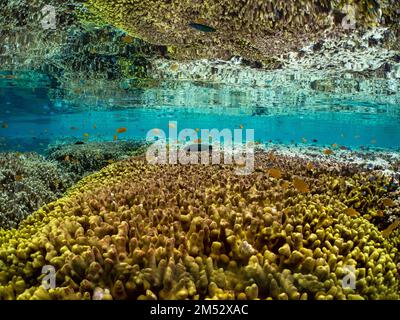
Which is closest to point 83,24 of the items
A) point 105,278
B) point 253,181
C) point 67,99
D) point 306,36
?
point 306,36

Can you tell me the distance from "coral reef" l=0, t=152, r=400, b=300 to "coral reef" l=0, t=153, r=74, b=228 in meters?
2.03

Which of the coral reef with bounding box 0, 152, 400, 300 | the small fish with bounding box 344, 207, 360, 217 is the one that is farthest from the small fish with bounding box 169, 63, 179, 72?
the small fish with bounding box 344, 207, 360, 217

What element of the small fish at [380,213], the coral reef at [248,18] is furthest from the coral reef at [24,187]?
the small fish at [380,213]

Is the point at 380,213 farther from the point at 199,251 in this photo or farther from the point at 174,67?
the point at 174,67

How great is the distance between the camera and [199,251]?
384cm

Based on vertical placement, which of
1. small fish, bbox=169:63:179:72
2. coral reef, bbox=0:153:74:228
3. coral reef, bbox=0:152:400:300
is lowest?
coral reef, bbox=0:153:74:228

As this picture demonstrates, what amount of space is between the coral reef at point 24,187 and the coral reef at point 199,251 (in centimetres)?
203

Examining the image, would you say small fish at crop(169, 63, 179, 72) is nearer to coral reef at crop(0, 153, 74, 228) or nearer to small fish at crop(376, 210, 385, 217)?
coral reef at crop(0, 153, 74, 228)

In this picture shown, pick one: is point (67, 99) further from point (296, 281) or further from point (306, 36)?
point (296, 281)

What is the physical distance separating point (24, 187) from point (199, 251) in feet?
23.6

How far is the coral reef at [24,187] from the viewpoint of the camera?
761cm

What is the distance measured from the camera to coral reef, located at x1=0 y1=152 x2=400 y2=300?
328 cm

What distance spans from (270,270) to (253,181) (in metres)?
3.83

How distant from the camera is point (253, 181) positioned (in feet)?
23.4
